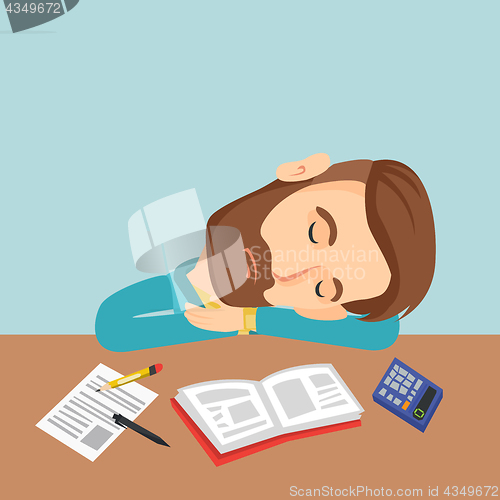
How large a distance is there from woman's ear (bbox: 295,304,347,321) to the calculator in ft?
0.55

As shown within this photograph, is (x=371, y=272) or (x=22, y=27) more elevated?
(x=22, y=27)

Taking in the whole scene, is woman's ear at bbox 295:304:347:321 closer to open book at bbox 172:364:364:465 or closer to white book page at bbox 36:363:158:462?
open book at bbox 172:364:364:465

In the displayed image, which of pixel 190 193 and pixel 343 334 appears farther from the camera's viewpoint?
pixel 343 334

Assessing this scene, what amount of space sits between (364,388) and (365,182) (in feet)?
1.64

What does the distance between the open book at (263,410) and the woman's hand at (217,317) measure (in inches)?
7.5

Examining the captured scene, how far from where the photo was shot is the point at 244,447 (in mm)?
1089

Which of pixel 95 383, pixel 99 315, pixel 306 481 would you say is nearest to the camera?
pixel 306 481

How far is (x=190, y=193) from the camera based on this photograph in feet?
4.08

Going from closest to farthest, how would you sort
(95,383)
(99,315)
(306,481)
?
(306,481) → (95,383) → (99,315)

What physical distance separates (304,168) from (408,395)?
573mm

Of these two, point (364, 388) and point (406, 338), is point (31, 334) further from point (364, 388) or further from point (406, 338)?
point (406, 338)

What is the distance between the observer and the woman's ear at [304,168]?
3.70 ft

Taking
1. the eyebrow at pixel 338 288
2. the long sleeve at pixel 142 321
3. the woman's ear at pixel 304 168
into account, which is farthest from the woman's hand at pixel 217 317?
the woman's ear at pixel 304 168

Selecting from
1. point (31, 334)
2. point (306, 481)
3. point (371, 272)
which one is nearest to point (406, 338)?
point (371, 272)
